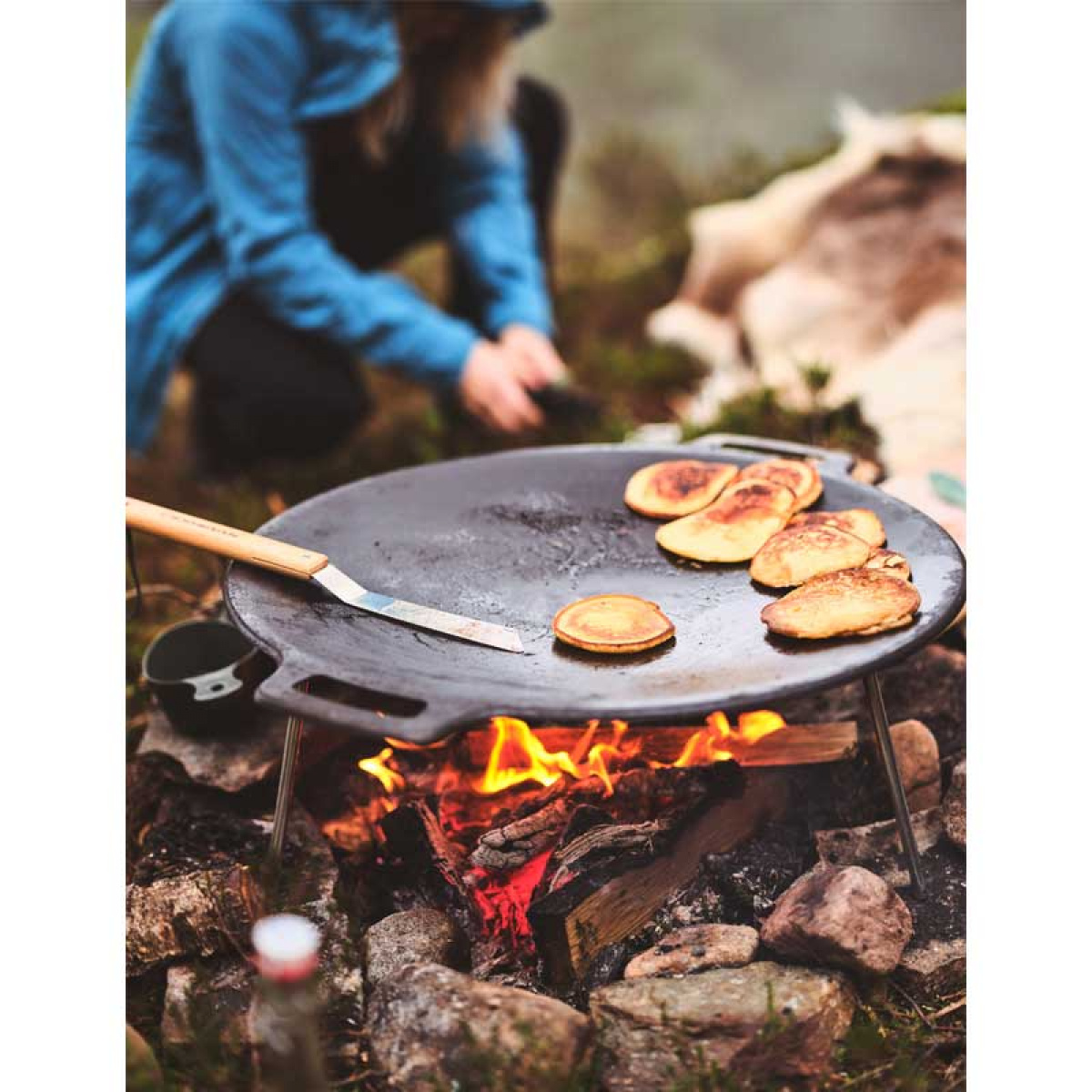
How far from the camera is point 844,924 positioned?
1.57 m

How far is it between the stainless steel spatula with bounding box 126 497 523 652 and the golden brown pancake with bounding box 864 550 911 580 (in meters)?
0.55

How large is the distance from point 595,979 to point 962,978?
1.75 ft

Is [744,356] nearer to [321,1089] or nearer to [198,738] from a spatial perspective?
[198,738]

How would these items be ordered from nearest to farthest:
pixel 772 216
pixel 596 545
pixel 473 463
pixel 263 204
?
pixel 596 545, pixel 473 463, pixel 263 204, pixel 772 216

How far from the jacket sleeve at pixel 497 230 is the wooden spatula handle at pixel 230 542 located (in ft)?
5.54

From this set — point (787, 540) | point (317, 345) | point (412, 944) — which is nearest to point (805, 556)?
point (787, 540)

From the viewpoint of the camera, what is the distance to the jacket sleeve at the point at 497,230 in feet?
11.0

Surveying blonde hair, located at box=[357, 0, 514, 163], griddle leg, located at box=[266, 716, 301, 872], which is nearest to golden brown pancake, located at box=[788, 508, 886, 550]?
griddle leg, located at box=[266, 716, 301, 872]

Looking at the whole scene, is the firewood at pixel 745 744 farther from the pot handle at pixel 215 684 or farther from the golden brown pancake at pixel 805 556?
the pot handle at pixel 215 684

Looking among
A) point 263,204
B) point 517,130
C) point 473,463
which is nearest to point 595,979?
point 473,463

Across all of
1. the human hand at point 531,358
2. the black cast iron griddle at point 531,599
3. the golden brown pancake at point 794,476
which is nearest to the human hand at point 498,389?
the human hand at point 531,358

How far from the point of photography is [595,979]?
160 cm

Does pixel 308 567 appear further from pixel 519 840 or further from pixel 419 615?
pixel 519 840

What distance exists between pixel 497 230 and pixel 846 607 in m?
2.19
